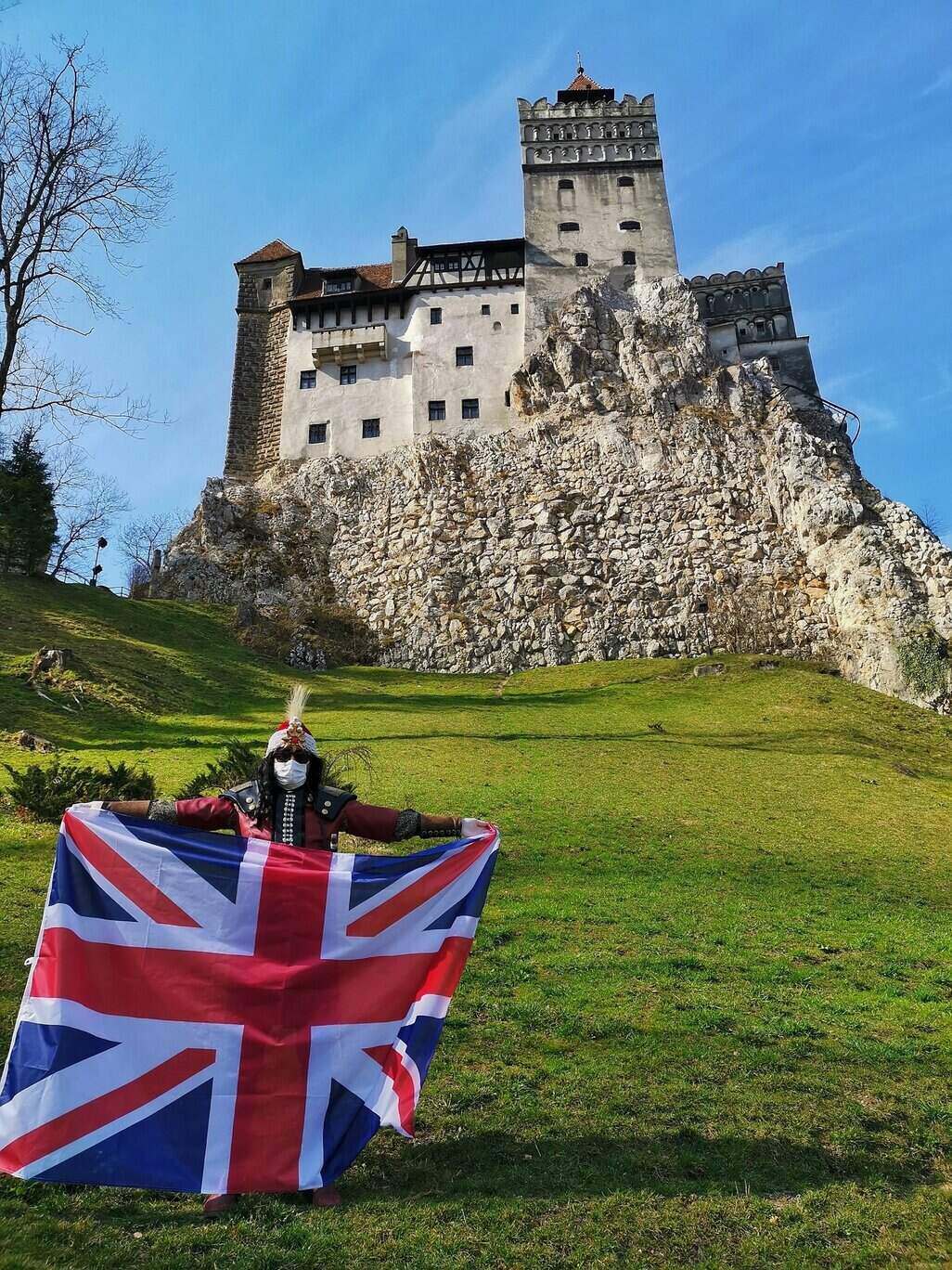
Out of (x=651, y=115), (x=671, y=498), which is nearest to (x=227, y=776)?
(x=671, y=498)

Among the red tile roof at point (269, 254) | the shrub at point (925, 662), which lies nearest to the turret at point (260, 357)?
the red tile roof at point (269, 254)

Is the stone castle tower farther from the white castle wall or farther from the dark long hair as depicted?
the dark long hair

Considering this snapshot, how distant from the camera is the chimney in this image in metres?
58.0

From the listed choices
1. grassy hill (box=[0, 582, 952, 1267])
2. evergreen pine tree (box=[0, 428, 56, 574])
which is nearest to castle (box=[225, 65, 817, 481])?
evergreen pine tree (box=[0, 428, 56, 574])

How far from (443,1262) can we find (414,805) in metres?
11.7

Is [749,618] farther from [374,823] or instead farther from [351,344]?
[374,823]

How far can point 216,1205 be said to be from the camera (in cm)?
491

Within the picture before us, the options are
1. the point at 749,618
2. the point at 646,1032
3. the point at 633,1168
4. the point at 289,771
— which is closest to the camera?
the point at 633,1168

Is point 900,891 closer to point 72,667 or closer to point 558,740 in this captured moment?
point 558,740

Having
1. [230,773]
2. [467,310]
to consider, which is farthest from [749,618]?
[230,773]

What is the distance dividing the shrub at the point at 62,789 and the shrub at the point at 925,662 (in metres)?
30.9

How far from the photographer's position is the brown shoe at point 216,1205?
4891 mm

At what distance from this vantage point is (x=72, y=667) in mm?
26266

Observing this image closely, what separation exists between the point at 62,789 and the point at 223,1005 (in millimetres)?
9896
